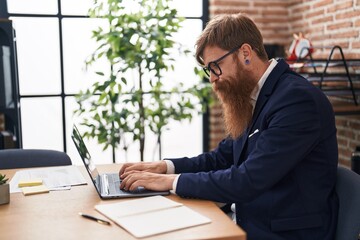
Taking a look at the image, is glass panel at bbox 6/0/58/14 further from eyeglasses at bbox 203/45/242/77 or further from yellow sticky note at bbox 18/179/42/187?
eyeglasses at bbox 203/45/242/77

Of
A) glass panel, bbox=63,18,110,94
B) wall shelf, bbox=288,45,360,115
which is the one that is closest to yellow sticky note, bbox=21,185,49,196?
wall shelf, bbox=288,45,360,115

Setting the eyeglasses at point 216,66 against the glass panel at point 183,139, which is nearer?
the eyeglasses at point 216,66

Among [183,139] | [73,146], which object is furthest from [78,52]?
[183,139]

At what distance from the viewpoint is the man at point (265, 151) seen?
4.75 ft

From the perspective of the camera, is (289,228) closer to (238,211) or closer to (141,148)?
(238,211)

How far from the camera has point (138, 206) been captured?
1.39 meters

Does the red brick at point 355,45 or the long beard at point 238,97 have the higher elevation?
the red brick at point 355,45

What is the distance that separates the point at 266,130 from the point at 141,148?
1870mm

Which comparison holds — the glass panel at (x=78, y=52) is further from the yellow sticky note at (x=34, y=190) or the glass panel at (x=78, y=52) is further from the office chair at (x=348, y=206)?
the office chair at (x=348, y=206)

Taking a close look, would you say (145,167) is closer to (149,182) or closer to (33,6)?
(149,182)

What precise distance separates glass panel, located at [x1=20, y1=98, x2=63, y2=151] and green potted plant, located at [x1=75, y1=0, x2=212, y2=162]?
1.13 feet

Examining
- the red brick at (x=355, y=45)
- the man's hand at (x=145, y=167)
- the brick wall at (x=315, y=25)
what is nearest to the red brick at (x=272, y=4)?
the brick wall at (x=315, y=25)

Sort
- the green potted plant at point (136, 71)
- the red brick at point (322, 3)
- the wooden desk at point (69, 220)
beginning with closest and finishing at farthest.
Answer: the wooden desk at point (69, 220)
the green potted plant at point (136, 71)
the red brick at point (322, 3)

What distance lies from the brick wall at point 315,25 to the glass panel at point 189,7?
0.12 meters
